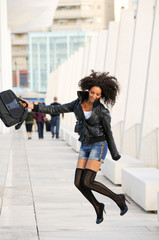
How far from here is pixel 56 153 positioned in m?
20.7

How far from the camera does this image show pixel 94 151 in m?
6.89

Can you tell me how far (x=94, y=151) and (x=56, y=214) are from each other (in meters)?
2.08

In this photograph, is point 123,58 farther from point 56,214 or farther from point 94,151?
point 94,151

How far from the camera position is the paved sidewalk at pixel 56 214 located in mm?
7254

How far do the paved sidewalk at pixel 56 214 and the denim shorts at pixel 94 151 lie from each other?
3.14ft

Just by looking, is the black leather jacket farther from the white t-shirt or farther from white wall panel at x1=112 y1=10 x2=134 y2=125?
white wall panel at x1=112 y1=10 x2=134 y2=125

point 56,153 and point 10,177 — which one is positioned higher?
point 10,177

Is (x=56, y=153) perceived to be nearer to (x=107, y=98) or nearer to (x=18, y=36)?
(x=107, y=98)

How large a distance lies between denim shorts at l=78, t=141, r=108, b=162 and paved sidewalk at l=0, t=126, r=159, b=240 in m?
0.96

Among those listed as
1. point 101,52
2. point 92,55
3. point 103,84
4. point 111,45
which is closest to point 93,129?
point 103,84

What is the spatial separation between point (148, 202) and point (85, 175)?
86.4 inches

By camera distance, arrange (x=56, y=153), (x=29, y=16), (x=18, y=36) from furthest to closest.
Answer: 1. (x=18, y=36)
2. (x=29, y=16)
3. (x=56, y=153)

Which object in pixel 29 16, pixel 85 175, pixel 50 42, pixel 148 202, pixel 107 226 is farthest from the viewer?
pixel 50 42

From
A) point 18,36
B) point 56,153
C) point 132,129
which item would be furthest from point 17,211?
point 18,36
